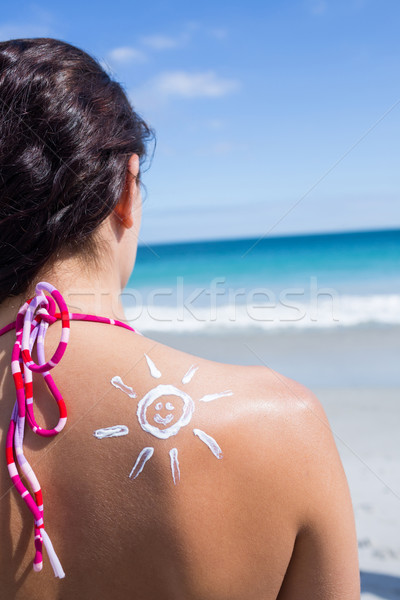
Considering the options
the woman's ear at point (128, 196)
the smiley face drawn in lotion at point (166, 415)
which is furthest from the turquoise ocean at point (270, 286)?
the smiley face drawn in lotion at point (166, 415)

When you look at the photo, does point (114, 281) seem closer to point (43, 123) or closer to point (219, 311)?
point (43, 123)

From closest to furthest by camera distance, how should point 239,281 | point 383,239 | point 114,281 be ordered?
point 114,281, point 239,281, point 383,239

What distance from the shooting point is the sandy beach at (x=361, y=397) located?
9.47 ft

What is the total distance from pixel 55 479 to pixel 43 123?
62 centimetres

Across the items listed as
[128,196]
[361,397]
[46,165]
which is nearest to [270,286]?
[361,397]

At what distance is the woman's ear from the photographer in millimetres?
1037

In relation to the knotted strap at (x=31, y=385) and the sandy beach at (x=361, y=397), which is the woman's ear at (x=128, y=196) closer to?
the knotted strap at (x=31, y=385)

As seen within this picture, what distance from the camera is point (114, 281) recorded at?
3.48 ft

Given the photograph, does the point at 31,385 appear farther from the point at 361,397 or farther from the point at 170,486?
the point at 361,397

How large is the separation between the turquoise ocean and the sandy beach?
104cm

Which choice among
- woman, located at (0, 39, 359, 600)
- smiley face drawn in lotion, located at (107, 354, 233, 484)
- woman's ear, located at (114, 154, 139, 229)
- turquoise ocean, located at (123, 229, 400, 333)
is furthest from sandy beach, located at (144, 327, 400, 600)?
woman's ear, located at (114, 154, 139, 229)

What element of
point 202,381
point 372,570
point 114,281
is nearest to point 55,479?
point 202,381

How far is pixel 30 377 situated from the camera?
0.89 m

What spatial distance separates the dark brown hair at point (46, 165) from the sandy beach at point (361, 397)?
96.0 inches
